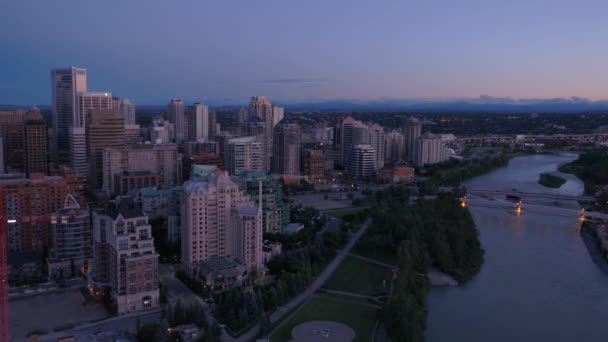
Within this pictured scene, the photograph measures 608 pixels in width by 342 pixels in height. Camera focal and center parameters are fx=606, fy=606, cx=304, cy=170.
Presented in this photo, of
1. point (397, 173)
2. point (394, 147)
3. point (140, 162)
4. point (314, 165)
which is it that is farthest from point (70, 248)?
point (394, 147)

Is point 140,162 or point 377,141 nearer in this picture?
point 140,162

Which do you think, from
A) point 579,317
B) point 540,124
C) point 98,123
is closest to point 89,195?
point 98,123

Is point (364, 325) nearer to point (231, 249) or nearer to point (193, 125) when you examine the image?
point (231, 249)

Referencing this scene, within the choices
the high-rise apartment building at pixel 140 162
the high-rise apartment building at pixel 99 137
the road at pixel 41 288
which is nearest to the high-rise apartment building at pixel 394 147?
the high-rise apartment building at pixel 140 162

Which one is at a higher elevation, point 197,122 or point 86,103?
point 86,103

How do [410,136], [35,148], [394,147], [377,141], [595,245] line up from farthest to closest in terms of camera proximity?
[394,147]
[410,136]
[377,141]
[35,148]
[595,245]

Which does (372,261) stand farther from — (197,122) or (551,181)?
(197,122)

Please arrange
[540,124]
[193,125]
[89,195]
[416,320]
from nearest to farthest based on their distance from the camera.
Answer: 1. [416,320]
2. [89,195]
3. [193,125]
4. [540,124]

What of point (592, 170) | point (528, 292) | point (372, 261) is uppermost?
point (592, 170)
